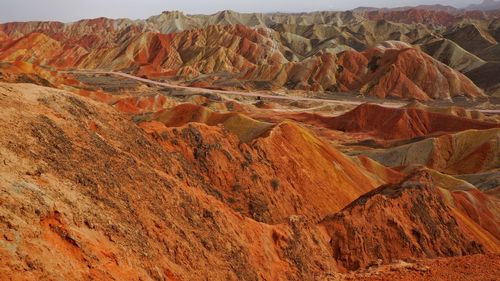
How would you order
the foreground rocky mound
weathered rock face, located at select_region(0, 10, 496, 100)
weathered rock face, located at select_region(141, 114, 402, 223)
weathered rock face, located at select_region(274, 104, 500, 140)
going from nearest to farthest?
the foreground rocky mound < weathered rock face, located at select_region(141, 114, 402, 223) < weathered rock face, located at select_region(274, 104, 500, 140) < weathered rock face, located at select_region(0, 10, 496, 100)

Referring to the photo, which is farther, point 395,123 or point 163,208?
point 395,123

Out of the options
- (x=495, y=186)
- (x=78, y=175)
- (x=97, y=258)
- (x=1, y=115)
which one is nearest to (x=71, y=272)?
(x=97, y=258)

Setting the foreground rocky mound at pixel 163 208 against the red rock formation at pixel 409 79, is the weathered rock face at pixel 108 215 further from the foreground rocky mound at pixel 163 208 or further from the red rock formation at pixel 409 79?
the red rock formation at pixel 409 79

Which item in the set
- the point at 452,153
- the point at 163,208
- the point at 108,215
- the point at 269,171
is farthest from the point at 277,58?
the point at 108,215

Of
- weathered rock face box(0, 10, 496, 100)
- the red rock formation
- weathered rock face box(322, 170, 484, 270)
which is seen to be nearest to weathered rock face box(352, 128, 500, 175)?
weathered rock face box(322, 170, 484, 270)

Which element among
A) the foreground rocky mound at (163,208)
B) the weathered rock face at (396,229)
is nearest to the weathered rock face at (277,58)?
the weathered rock face at (396,229)

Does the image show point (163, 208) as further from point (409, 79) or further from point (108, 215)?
point (409, 79)

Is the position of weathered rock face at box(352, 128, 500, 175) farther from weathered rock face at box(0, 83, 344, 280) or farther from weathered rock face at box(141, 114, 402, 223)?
weathered rock face at box(0, 83, 344, 280)

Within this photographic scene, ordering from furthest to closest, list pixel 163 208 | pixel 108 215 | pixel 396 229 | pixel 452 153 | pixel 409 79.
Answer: pixel 409 79 → pixel 452 153 → pixel 396 229 → pixel 163 208 → pixel 108 215

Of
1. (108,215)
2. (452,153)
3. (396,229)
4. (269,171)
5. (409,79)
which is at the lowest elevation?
(452,153)
